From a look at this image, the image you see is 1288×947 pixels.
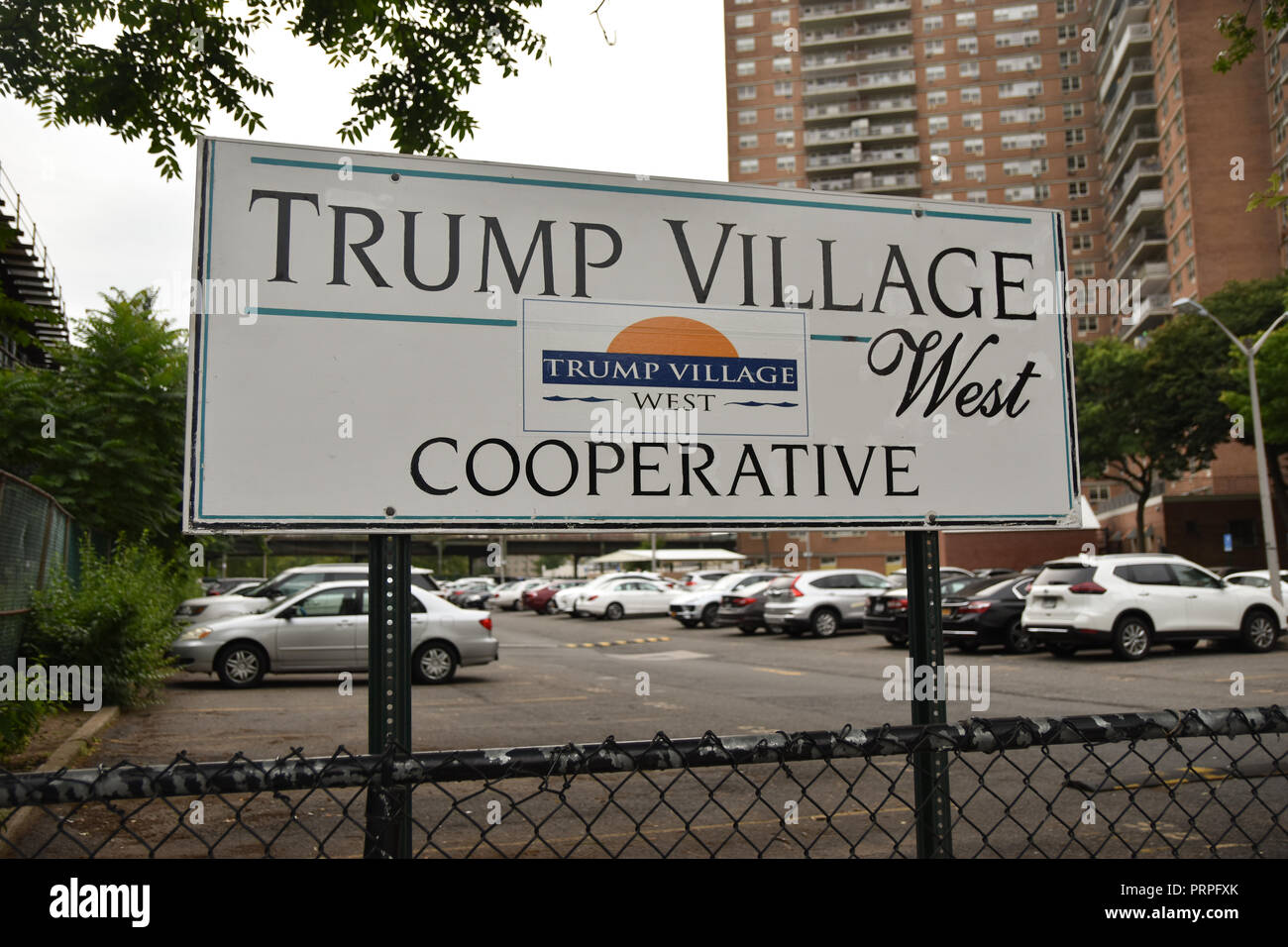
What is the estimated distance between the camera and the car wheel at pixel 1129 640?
16.5 m

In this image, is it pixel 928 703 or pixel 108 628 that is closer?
pixel 928 703

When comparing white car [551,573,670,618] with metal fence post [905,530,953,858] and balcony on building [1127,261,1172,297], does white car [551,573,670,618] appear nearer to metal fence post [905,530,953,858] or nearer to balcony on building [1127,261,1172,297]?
metal fence post [905,530,953,858]

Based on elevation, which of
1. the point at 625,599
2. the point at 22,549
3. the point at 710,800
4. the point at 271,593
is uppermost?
the point at 22,549

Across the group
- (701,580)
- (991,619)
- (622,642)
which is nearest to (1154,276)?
(701,580)

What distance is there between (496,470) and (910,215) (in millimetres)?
1459

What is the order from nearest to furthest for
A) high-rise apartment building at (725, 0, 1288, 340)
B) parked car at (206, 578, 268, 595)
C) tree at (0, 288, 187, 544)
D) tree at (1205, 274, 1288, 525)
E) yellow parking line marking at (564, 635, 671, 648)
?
tree at (0, 288, 187, 544) < yellow parking line marking at (564, 635, 671, 648) < parked car at (206, 578, 268, 595) < tree at (1205, 274, 1288, 525) < high-rise apartment building at (725, 0, 1288, 340)

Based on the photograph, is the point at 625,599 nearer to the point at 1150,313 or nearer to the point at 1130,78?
the point at 1150,313

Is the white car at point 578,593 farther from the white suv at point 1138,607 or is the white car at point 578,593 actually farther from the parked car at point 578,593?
the white suv at point 1138,607

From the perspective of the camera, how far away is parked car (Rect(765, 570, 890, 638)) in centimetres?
2517

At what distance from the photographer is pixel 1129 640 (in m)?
16.6

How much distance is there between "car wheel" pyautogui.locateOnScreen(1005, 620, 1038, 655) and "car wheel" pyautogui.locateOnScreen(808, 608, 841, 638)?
20.8 feet

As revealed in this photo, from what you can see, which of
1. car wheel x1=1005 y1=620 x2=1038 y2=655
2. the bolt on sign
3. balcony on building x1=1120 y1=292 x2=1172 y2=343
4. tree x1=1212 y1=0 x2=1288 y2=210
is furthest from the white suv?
balcony on building x1=1120 y1=292 x2=1172 y2=343

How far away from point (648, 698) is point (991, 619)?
861 cm
